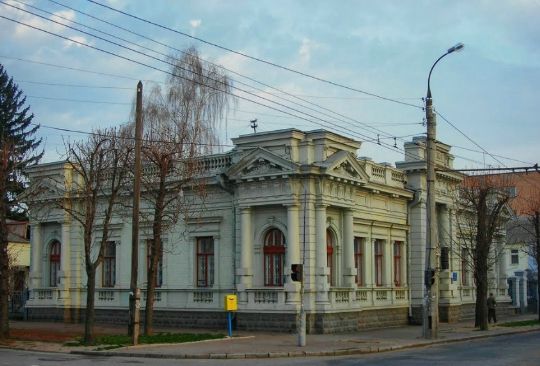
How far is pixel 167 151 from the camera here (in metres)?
30.3

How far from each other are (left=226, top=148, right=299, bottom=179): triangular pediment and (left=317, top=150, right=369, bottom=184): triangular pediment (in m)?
1.39

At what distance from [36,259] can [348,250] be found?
17.5 metres

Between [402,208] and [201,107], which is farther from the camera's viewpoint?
[201,107]

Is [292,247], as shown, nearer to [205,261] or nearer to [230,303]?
[230,303]

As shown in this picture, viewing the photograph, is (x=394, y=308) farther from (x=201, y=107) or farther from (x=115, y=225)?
(x=201, y=107)

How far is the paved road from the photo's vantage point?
2034 cm

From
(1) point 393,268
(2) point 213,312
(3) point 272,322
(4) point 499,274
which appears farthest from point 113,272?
(4) point 499,274

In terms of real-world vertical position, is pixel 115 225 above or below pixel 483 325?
above

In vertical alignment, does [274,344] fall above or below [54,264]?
below

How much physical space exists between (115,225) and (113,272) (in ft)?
8.01

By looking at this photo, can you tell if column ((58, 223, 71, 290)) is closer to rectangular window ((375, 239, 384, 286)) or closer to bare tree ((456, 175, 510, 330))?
→ rectangular window ((375, 239, 384, 286))

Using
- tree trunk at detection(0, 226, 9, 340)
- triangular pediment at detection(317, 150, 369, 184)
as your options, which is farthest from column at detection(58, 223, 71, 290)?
triangular pediment at detection(317, 150, 369, 184)

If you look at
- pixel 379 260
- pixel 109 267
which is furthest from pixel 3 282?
pixel 379 260

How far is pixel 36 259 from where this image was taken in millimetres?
41031
